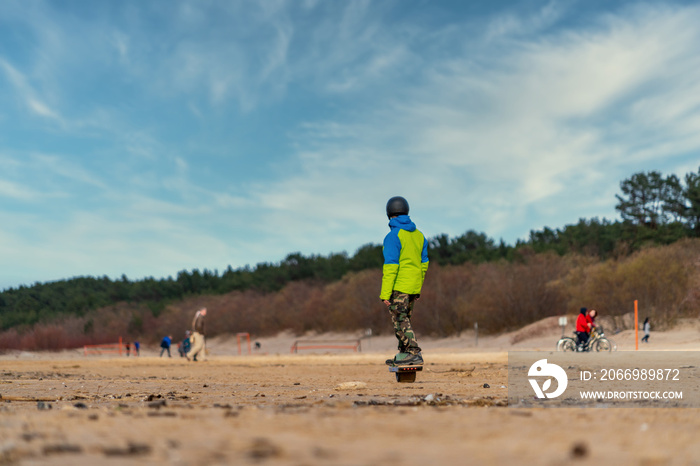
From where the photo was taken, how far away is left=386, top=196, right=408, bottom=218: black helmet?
897cm

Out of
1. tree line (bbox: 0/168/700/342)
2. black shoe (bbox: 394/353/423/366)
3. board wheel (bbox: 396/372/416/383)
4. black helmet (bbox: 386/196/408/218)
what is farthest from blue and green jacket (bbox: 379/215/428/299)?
tree line (bbox: 0/168/700/342)

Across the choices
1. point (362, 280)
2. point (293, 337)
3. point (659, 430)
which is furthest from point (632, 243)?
point (659, 430)

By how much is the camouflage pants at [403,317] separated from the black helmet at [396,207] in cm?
111

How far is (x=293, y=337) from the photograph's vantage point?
188 feet

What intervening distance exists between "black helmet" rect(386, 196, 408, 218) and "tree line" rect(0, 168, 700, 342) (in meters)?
40.0

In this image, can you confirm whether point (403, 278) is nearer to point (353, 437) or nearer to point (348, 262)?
point (353, 437)

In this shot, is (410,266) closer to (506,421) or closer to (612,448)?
(506,421)

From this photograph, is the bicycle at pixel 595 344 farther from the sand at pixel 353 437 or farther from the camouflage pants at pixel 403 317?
the sand at pixel 353 437

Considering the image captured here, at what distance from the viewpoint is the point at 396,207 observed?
8.96 meters

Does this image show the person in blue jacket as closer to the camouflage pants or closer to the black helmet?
the camouflage pants

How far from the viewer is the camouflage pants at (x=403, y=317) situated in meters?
8.60

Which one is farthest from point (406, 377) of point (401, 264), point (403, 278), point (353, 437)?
point (353, 437)

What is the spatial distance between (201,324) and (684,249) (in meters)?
31.7

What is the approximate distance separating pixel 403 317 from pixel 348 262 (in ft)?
202
